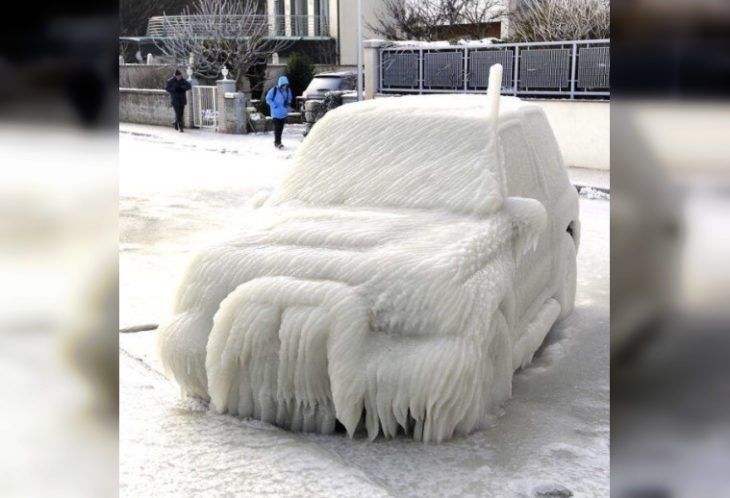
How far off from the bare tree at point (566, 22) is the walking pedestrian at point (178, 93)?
8.53m

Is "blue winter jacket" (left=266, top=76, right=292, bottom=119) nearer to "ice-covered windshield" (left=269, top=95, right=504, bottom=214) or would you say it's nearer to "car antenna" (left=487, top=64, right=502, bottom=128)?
"ice-covered windshield" (left=269, top=95, right=504, bottom=214)

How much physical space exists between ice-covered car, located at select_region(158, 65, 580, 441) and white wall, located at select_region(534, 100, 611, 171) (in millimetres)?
9932

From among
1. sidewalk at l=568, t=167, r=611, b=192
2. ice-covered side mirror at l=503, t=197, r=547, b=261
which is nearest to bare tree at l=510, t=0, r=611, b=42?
sidewalk at l=568, t=167, r=611, b=192

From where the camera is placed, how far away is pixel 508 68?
56.1 ft

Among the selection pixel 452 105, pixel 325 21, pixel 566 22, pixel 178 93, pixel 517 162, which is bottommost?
pixel 517 162

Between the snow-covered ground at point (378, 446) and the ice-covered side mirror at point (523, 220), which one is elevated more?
the ice-covered side mirror at point (523, 220)

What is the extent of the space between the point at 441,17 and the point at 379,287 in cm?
2697

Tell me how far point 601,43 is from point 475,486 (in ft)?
43.4

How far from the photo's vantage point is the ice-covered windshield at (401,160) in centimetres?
473

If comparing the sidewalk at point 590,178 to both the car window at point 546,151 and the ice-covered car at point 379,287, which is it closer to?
the car window at point 546,151

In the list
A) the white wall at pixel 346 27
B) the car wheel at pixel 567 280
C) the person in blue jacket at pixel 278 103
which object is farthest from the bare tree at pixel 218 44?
the car wheel at pixel 567 280

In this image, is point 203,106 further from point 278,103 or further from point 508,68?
point 508,68

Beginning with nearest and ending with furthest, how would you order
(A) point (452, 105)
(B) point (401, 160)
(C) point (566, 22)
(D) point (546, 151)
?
(B) point (401, 160) < (A) point (452, 105) < (D) point (546, 151) < (C) point (566, 22)

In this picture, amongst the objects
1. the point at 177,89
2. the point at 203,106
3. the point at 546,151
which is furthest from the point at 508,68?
the point at 546,151
